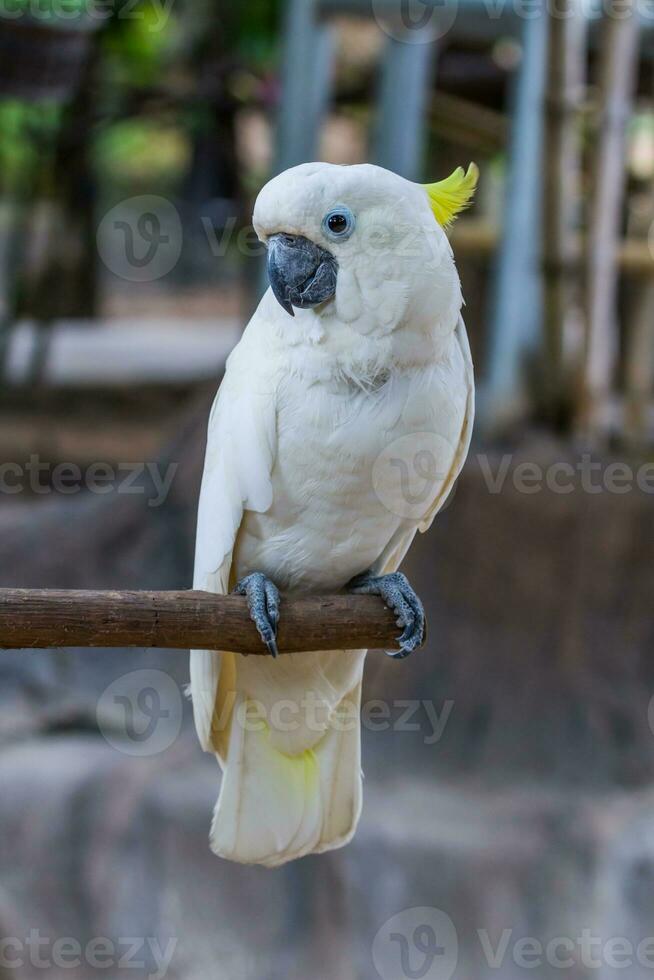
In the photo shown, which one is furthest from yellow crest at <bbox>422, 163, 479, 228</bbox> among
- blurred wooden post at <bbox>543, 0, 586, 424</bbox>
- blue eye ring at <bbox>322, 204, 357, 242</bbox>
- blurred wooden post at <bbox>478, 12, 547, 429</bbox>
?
blurred wooden post at <bbox>478, 12, 547, 429</bbox>

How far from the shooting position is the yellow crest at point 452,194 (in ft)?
4.61

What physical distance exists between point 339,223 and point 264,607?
0.54 m

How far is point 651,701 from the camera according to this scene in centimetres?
339

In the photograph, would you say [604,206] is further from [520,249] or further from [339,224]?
[339,224]

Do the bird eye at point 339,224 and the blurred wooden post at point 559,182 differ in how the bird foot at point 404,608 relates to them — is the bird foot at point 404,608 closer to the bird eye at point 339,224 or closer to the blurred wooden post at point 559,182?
the bird eye at point 339,224

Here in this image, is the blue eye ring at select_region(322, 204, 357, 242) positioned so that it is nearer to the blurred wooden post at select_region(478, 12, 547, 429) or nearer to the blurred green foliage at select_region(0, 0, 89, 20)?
the blurred wooden post at select_region(478, 12, 547, 429)

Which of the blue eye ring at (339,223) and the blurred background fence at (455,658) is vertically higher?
the blue eye ring at (339,223)

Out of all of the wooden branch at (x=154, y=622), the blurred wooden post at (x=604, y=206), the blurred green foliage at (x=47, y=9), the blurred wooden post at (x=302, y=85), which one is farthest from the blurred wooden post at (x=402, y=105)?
the wooden branch at (x=154, y=622)

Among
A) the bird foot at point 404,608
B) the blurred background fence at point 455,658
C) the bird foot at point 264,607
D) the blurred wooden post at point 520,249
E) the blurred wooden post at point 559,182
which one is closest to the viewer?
the bird foot at point 264,607

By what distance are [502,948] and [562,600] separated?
41.0 inches

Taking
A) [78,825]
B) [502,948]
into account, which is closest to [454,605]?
[502,948]

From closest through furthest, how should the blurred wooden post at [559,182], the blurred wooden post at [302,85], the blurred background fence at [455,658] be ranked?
the blurred background fence at [455,658]
the blurred wooden post at [559,182]
the blurred wooden post at [302,85]

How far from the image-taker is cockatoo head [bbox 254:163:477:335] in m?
1.35

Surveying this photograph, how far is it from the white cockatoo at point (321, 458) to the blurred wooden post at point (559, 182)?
2.43 meters
